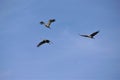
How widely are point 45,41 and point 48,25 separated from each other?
11.2ft

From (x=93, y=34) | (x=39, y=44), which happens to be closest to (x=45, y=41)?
(x=39, y=44)

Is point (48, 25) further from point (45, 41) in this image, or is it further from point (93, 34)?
point (93, 34)

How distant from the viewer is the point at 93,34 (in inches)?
1644

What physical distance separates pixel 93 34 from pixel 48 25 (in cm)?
926

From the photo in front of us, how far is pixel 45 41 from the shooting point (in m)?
41.7

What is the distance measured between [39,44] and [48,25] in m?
4.99

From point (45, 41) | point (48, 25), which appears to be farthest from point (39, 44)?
point (48, 25)

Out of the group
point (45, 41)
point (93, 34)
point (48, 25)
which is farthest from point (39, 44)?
point (93, 34)

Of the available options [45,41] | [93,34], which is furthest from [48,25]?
[93,34]

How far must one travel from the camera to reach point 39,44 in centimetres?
4309

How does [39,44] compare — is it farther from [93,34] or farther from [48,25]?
[93,34]

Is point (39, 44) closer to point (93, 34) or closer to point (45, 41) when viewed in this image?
point (45, 41)
